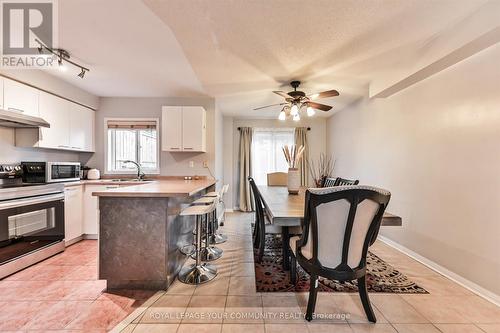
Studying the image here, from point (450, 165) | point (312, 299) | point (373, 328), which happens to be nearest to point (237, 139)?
point (450, 165)

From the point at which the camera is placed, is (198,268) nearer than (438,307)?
No

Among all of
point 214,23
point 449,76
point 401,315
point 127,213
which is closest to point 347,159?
point 449,76

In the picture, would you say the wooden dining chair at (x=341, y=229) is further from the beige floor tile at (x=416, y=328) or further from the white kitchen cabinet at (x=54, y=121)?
the white kitchen cabinet at (x=54, y=121)

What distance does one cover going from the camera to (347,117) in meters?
4.63

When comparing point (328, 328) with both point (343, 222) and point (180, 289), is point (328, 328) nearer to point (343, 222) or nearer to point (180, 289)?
point (343, 222)

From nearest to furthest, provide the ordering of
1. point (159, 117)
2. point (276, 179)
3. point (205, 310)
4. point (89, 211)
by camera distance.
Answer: point (205, 310) → point (89, 211) → point (159, 117) → point (276, 179)

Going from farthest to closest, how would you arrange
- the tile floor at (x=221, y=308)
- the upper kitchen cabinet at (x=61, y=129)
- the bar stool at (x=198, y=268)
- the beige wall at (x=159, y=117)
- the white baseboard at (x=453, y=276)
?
1. the beige wall at (x=159, y=117)
2. the upper kitchen cabinet at (x=61, y=129)
3. the bar stool at (x=198, y=268)
4. the white baseboard at (x=453, y=276)
5. the tile floor at (x=221, y=308)

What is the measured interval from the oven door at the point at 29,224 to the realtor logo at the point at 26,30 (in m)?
1.59

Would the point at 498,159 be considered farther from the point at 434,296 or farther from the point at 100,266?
the point at 100,266

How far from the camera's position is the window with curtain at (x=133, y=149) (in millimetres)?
4023

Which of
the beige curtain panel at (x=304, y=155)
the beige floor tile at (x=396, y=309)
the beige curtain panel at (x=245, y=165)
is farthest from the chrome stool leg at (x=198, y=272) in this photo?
A: the beige curtain panel at (x=304, y=155)

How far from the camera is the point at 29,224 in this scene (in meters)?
2.49

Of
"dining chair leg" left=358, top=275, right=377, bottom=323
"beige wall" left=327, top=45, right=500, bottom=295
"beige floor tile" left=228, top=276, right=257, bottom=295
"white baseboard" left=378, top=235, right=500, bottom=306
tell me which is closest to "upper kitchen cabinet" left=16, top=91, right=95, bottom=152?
"beige floor tile" left=228, top=276, right=257, bottom=295

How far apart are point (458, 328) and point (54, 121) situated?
4.89 metres
